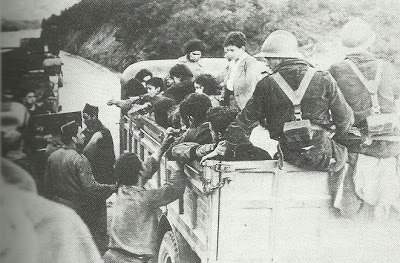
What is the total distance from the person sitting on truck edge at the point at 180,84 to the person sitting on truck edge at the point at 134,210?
273 mm

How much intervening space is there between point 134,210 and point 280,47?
1.26 meters

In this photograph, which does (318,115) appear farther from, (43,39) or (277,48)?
(43,39)

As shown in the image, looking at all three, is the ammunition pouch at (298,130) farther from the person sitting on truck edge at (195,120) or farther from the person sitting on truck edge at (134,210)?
the person sitting on truck edge at (134,210)

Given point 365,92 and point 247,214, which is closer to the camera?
point 247,214

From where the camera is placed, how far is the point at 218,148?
309 centimetres

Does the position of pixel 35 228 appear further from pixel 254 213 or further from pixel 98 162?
pixel 254 213

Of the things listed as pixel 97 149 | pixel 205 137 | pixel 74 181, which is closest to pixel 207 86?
pixel 205 137

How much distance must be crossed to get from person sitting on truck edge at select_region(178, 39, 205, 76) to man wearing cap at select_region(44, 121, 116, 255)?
745 mm

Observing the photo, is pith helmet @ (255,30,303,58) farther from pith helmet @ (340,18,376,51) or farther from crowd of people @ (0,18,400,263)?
pith helmet @ (340,18,376,51)

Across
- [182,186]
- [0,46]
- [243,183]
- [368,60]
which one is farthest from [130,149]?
[368,60]

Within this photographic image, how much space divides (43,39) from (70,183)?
0.83 meters

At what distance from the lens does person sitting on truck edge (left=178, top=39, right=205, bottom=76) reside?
329 centimetres

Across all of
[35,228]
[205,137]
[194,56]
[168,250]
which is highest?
[194,56]

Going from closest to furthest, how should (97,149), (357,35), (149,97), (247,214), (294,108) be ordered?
(247,214)
(294,108)
(97,149)
(149,97)
(357,35)
